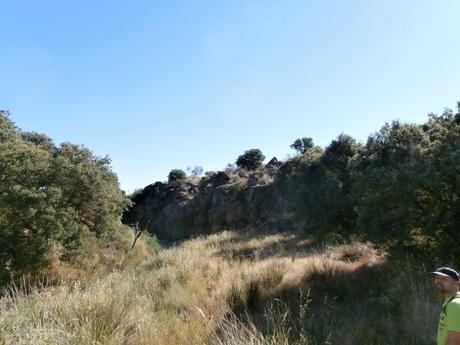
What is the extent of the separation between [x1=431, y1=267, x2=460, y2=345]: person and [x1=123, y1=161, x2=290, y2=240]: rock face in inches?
1017

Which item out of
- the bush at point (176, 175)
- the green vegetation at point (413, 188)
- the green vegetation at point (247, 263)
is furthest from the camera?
the bush at point (176, 175)

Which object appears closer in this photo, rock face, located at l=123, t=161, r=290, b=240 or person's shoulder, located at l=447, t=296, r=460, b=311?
person's shoulder, located at l=447, t=296, r=460, b=311

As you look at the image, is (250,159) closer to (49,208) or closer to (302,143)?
(302,143)

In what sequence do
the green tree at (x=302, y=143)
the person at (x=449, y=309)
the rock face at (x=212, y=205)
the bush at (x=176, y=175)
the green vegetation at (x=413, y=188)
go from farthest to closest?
the bush at (x=176, y=175) < the green tree at (x=302, y=143) < the rock face at (x=212, y=205) < the green vegetation at (x=413, y=188) < the person at (x=449, y=309)

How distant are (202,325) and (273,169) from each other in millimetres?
35673

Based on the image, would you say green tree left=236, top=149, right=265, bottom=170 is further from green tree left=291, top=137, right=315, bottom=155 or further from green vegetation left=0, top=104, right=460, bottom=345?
green vegetation left=0, top=104, right=460, bottom=345

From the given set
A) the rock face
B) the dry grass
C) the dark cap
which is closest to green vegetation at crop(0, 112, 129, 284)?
the dry grass

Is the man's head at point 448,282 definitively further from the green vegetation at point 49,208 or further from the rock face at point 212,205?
the rock face at point 212,205

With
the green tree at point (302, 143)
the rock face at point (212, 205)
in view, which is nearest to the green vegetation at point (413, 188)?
the rock face at point (212, 205)

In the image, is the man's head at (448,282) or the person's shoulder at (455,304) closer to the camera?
the person's shoulder at (455,304)

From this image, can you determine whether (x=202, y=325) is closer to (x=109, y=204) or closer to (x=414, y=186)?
(x=414, y=186)

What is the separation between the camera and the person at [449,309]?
3180 mm

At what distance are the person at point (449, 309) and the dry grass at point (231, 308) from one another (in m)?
1.66

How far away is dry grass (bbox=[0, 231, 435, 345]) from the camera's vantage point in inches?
197
